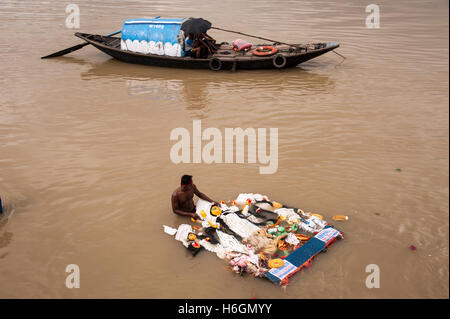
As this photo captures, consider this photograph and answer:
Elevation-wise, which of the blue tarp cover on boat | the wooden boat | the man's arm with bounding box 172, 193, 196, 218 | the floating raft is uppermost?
the blue tarp cover on boat

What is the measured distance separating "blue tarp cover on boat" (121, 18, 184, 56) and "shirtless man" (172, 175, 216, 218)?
7.22 meters

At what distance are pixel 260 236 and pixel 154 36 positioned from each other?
8602 millimetres

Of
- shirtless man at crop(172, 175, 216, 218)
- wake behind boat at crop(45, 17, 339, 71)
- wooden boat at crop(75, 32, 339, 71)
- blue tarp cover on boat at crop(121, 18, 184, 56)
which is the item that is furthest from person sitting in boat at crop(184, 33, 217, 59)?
shirtless man at crop(172, 175, 216, 218)

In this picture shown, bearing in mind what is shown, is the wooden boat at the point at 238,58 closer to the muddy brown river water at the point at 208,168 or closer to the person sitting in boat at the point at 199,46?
the person sitting in boat at the point at 199,46

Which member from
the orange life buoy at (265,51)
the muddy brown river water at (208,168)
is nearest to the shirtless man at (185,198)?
the muddy brown river water at (208,168)

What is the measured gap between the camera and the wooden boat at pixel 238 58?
10680 millimetres

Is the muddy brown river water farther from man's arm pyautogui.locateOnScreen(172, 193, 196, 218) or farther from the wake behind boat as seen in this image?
the wake behind boat

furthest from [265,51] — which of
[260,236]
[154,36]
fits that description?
[260,236]

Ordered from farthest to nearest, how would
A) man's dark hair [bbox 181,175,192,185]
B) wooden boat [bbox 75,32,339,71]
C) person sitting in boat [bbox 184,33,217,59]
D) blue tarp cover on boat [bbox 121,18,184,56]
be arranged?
blue tarp cover on boat [bbox 121,18,184,56], person sitting in boat [bbox 184,33,217,59], wooden boat [bbox 75,32,339,71], man's dark hair [bbox 181,175,192,185]

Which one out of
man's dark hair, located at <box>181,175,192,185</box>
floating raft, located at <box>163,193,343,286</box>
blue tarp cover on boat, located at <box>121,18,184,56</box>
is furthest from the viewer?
blue tarp cover on boat, located at <box>121,18,184,56</box>

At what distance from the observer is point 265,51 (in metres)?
10.9

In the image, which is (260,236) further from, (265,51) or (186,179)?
(265,51)

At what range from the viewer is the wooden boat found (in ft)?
35.0
